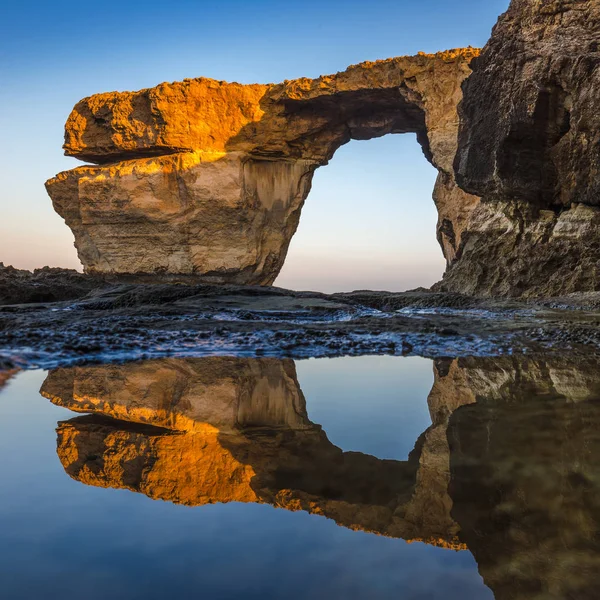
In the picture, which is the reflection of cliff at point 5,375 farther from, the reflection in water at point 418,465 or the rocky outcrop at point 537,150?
the rocky outcrop at point 537,150

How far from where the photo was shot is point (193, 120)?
1655 cm

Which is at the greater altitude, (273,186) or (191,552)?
(273,186)

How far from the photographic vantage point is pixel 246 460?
57.8 inches

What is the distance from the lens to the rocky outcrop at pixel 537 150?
315 inches

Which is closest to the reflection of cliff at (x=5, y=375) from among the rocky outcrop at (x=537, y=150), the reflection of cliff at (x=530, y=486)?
the reflection of cliff at (x=530, y=486)

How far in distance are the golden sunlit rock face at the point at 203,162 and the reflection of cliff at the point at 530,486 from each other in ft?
47.0

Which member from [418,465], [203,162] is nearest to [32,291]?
[203,162]

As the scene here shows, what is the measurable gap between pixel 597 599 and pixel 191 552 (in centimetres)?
66

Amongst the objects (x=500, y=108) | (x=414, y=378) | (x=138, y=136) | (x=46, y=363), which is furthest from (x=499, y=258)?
(x=138, y=136)

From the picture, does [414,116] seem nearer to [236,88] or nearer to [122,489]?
[236,88]

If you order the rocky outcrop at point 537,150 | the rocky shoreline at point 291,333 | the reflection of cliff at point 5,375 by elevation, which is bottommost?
the reflection of cliff at point 5,375

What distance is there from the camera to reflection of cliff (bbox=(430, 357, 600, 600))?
87 centimetres

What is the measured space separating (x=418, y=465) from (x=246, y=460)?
48 cm

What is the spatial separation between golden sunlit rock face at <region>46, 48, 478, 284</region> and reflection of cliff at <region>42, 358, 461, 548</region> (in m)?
14.6
